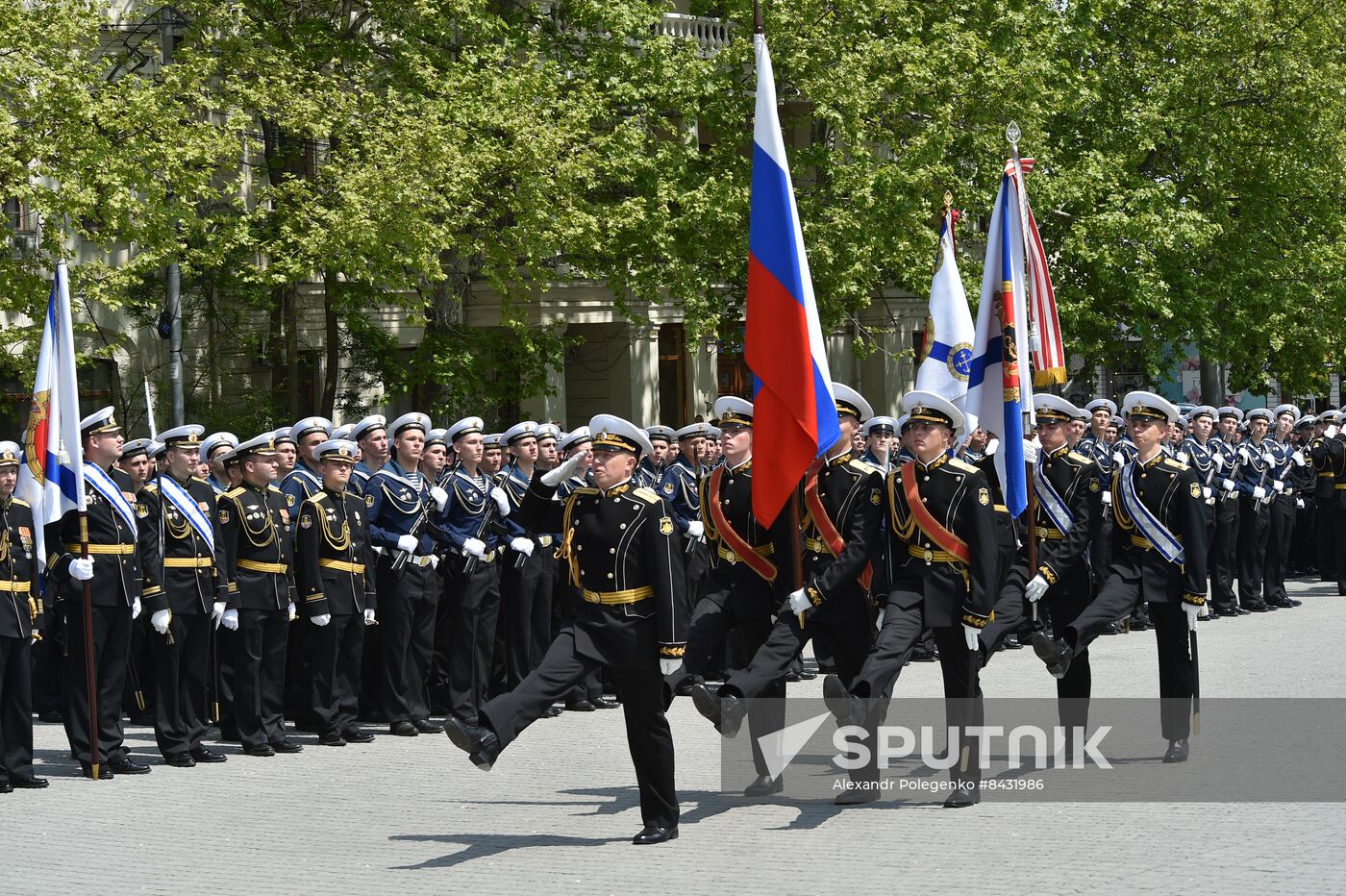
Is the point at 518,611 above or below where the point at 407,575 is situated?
below

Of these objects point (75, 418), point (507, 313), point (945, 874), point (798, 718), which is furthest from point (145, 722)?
point (507, 313)

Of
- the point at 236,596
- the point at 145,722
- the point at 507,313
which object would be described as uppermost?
the point at 507,313

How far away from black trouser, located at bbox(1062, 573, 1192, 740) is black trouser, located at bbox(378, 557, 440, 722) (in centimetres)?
488

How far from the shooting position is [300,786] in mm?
11102

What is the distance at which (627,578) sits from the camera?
9.27m

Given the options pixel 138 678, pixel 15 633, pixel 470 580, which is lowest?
pixel 138 678

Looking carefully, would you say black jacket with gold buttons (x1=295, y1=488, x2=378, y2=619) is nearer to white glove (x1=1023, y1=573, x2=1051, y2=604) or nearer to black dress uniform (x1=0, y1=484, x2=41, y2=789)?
black dress uniform (x1=0, y1=484, x2=41, y2=789)

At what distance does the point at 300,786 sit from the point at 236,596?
1880 millimetres

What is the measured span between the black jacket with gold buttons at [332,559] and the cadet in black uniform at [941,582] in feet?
13.9

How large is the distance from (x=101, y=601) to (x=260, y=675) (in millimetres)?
1295

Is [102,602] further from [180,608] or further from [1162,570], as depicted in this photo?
[1162,570]

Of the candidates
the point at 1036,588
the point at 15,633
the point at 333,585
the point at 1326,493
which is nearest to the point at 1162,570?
the point at 1036,588

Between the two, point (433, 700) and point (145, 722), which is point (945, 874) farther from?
point (145, 722)

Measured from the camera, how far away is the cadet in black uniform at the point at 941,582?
31.7 ft
